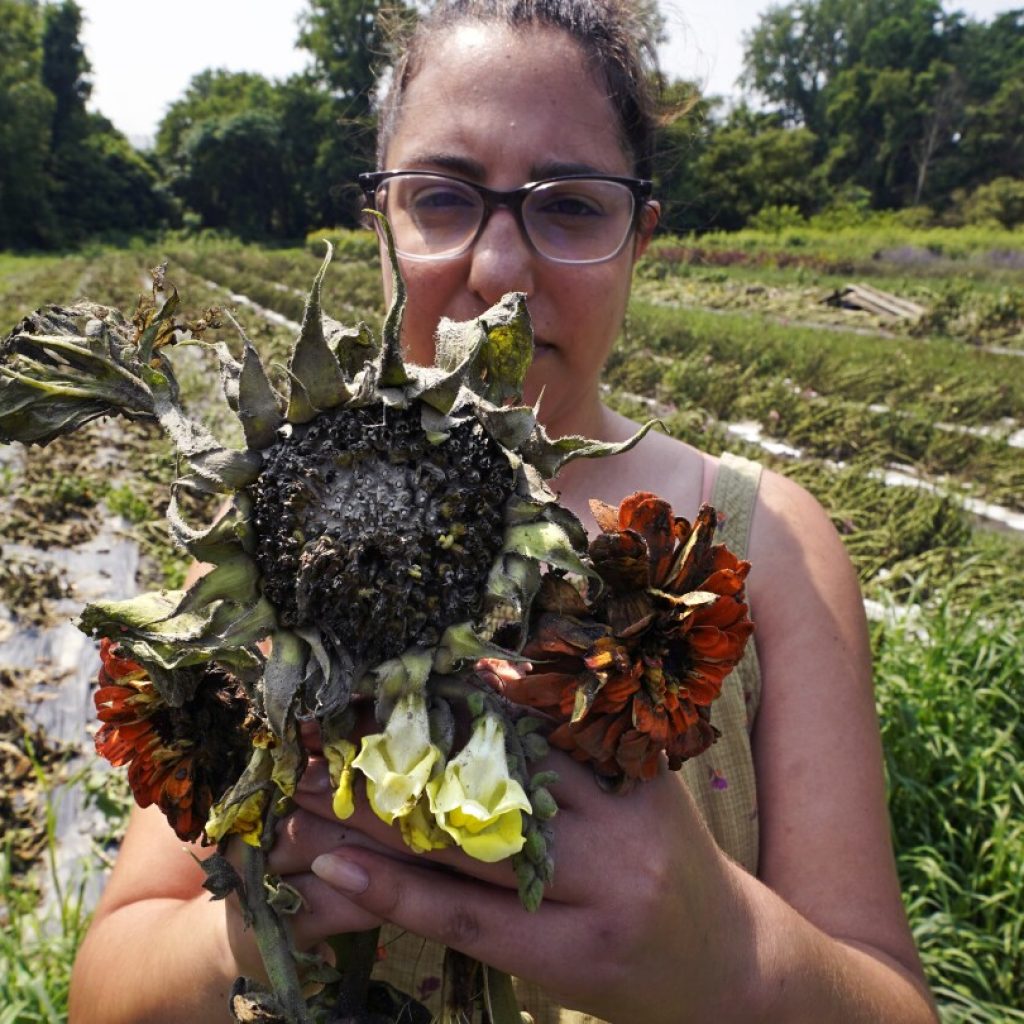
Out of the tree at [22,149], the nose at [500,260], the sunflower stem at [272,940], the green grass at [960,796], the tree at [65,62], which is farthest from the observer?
the tree at [65,62]

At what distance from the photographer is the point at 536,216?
4.63 feet

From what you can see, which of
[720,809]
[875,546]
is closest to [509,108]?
[720,809]

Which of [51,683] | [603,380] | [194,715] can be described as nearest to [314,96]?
[603,380]

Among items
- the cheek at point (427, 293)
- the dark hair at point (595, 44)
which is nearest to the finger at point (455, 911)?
the cheek at point (427, 293)

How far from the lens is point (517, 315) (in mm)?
728

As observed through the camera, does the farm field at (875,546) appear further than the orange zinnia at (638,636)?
Yes

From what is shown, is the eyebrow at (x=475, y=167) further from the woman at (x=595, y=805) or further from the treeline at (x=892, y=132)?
the treeline at (x=892, y=132)

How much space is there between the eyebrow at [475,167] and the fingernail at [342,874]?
106 centimetres

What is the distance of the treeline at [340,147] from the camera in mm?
42500

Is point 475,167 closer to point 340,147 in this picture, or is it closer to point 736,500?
point 736,500

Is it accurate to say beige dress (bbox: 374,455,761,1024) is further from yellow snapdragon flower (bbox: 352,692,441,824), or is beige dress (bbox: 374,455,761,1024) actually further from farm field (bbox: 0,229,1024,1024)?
farm field (bbox: 0,229,1024,1024)

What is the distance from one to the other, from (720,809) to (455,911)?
2.21ft

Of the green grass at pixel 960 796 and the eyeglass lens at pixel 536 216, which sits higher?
the eyeglass lens at pixel 536 216

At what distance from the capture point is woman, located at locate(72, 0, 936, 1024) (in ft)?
2.75
